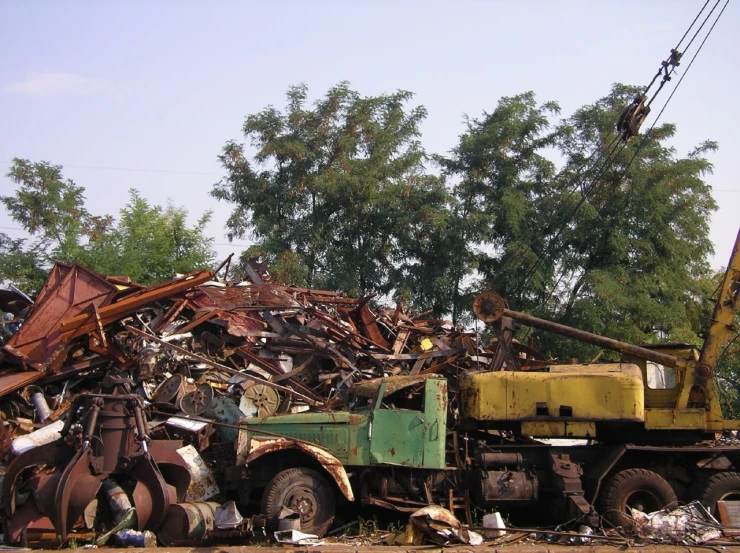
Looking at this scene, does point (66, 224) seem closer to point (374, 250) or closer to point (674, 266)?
point (374, 250)

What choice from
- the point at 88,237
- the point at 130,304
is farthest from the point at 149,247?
the point at 130,304

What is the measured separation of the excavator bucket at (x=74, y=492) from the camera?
8.59m

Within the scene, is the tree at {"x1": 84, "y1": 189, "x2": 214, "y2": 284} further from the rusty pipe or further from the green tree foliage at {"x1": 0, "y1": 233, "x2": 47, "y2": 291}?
the rusty pipe

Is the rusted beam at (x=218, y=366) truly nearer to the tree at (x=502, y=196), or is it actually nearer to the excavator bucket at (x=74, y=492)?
the excavator bucket at (x=74, y=492)

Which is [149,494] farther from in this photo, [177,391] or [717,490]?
[717,490]

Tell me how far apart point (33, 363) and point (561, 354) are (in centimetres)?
1417

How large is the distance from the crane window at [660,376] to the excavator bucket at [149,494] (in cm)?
725

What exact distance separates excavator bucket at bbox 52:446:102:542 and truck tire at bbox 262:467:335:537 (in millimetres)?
2124

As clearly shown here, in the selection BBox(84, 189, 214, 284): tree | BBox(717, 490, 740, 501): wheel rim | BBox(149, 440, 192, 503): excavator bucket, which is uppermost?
BBox(84, 189, 214, 284): tree

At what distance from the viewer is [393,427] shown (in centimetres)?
1017

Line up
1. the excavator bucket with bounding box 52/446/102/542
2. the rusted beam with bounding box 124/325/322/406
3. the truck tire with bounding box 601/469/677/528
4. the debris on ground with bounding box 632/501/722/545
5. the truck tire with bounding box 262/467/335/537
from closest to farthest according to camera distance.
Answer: the excavator bucket with bounding box 52/446/102/542
the truck tire with bounding box 262/467/335/537
the debris on ground with bounding box 632/501/722/545
the truck tire with bounding box 601/469/677/528
the rusted beam with bounding box 124/325/322/406

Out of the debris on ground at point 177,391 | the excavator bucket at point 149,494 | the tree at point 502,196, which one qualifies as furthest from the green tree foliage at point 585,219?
the excavator bucket at point 149,494

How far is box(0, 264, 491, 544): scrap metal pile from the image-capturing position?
30.2 feet

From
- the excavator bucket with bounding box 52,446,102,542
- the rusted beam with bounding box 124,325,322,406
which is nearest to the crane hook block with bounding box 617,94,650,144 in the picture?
the rusted beam with bounding box 124,325,322,406
